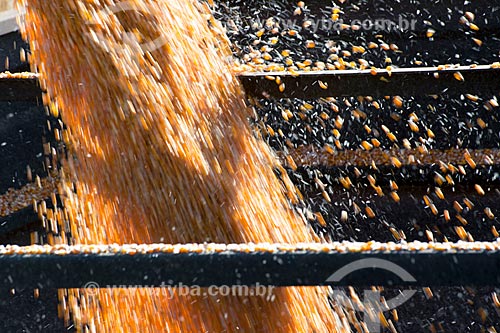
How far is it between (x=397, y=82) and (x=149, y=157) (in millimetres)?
735

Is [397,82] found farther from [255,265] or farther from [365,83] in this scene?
[255,265]

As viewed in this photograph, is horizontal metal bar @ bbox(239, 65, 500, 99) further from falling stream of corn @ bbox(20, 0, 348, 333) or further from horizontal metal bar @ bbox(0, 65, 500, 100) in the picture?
falling stream of corn @ bbox(20, 0, 348, 333)

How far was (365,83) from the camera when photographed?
1.85m

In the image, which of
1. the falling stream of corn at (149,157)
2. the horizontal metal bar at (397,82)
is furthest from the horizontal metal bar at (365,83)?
the falling stream of corn at (149,157)

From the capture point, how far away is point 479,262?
0.74 m

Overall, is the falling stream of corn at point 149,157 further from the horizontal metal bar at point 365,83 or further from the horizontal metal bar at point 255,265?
the horizontal metal bar at point 255,265

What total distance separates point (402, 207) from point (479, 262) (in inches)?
76.7

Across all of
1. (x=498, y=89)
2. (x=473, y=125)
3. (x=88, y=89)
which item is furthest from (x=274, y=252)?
(x=473, y=125)

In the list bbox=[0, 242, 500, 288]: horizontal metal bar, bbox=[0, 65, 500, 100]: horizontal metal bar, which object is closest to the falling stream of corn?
bbox=[0, 65, 500, 100]: horizontal metal bar

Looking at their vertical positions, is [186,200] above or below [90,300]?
above

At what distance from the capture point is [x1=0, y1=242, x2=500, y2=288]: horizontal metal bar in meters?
0.75

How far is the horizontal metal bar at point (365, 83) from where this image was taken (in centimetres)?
184

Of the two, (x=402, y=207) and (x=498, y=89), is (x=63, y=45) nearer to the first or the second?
(x=498, y=89)

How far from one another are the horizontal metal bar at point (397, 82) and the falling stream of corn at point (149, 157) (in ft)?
1.20
